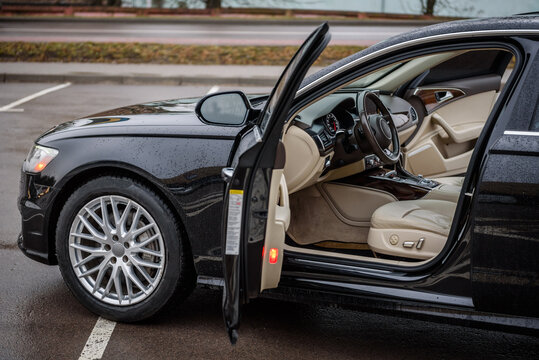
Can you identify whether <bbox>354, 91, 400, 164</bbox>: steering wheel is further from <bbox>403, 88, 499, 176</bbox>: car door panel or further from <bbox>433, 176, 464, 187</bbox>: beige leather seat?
<bbox>403, 88, 499, 176</bbox>: car door panel

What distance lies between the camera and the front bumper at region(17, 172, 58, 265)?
3676mm

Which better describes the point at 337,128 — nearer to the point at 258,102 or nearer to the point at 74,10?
the point at 258,102

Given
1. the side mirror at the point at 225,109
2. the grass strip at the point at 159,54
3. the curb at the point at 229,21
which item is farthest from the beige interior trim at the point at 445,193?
the curb at the point at 229,21

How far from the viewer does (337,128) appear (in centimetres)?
385

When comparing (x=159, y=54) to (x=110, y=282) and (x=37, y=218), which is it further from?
(x=110, y=282)

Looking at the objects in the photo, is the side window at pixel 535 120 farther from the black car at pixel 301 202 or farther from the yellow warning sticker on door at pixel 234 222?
the yellow warning sticker on door at pixel 234 222

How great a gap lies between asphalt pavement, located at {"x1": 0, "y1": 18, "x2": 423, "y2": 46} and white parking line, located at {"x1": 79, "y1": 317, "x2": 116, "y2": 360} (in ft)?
50.1

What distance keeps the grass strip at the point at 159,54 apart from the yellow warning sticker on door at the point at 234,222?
12.3 metres

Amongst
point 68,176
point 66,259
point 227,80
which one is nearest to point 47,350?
point 66,259

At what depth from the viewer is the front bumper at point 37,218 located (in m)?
3.68

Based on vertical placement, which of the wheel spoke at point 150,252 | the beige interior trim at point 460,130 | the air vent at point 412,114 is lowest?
the wheel spoke at point 150,252

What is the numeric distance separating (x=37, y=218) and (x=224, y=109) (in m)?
1.16

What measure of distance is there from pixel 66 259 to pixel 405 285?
5.70 ft

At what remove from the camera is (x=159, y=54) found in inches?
612
